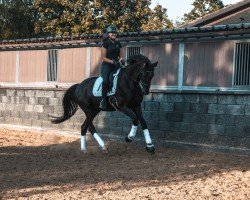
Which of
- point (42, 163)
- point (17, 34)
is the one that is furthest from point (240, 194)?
point (17, 34)

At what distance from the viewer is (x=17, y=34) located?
1387 inches

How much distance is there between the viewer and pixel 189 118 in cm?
1224

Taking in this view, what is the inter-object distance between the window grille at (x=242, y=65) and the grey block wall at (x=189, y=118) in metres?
0.53

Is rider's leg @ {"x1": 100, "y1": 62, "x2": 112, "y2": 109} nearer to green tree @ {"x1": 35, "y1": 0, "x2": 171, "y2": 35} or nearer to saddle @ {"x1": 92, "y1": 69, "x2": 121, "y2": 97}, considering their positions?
saddle @ {"x1": 92, "y1": 69, "x2": 121, "y2": 97}

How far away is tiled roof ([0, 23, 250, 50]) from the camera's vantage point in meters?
11.4

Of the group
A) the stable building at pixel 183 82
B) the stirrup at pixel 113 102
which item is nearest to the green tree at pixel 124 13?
the stable building at pixel 183 82

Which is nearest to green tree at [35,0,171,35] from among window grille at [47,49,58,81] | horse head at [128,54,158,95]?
window grille at [47,49,58,81]

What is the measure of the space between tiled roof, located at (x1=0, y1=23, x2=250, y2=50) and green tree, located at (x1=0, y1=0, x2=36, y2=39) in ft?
55.3

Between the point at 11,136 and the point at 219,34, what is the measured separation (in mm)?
8265

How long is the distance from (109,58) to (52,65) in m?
5.95

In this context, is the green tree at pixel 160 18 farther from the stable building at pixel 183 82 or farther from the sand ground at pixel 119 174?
the sand ground at pixel 119 174

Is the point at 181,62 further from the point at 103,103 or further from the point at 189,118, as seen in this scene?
the point at 103,103

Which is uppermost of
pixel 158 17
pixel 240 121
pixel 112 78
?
pixel 158 17

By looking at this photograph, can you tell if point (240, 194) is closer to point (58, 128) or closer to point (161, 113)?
point (161, 113)
